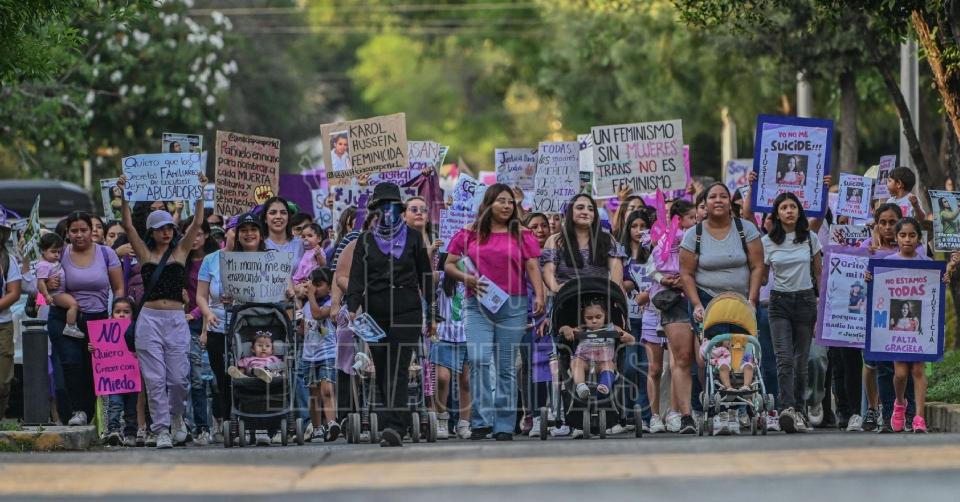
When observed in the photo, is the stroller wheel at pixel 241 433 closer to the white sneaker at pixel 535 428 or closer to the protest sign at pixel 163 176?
the white sneaker at pixel 535 428

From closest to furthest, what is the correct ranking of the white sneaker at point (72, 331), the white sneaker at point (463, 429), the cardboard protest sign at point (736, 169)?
the white sneaker at point (463, 429) → the white sneaker at point (72, 331) → the cardboard protest sign at point (736, 169)

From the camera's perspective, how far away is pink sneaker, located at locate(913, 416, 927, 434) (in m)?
14.8

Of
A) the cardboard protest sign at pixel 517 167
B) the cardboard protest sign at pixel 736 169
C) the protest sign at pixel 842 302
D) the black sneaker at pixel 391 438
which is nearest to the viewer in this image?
the black sneaker at pixel 391 438

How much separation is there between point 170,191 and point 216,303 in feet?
4.23

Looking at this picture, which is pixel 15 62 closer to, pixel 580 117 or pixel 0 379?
pixel 0 379

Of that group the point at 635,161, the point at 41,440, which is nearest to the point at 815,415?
the point at 635,161

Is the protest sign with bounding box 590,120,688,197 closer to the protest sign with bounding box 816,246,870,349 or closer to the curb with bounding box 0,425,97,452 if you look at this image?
the protest sign with bounding box 816,246,870,349

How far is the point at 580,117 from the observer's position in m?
42.3

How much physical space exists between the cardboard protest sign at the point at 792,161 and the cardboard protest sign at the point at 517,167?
3.72 m

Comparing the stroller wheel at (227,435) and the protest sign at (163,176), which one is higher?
the protest sign at (163,176)

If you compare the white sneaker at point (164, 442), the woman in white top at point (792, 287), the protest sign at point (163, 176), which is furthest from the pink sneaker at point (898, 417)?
the protest sign at point (163, 176)

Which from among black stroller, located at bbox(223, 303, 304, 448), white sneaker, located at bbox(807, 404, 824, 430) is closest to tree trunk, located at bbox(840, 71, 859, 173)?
white sneaker, located at bbox(807, 404, 824, 430)

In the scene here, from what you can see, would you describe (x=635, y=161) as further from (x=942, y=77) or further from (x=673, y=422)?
(x=673, y=422)

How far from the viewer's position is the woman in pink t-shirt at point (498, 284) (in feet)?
47.2
